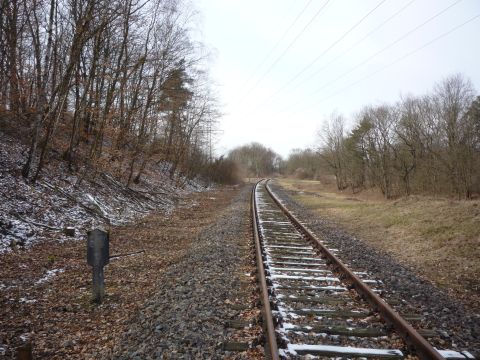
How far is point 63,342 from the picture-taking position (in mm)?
4348

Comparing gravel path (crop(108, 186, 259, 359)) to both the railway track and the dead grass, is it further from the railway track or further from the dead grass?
the dead grass

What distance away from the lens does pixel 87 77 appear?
46.9ft

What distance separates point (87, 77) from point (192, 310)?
1205cm

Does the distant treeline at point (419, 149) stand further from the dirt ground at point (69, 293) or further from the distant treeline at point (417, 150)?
the dirt ground at point (69, 293)

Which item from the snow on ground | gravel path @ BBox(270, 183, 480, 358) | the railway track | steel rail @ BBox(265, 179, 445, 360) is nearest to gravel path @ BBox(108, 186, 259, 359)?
the railway track

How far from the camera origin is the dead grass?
7.28 metres

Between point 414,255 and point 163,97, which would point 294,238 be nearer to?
point 414,255

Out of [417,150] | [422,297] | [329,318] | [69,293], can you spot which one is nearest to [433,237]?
[422,297]

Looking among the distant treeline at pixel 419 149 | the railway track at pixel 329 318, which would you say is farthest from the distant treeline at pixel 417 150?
the railway track at pixel 329 318

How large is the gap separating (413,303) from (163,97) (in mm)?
16374

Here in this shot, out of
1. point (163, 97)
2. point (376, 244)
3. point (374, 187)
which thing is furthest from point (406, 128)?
point (376, 244)

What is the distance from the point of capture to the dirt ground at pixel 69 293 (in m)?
4.41

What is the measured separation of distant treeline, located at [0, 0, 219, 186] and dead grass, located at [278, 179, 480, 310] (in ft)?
33.1

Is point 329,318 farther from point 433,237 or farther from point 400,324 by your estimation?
point 433,237
